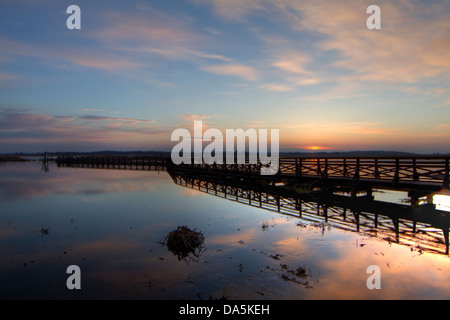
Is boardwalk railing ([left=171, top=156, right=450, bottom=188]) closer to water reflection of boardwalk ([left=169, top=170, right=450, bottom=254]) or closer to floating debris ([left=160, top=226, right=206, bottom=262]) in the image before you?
water reflection of boardwalk ([left=169, top=170, right=450, bottom=254])

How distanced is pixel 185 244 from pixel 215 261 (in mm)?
1656

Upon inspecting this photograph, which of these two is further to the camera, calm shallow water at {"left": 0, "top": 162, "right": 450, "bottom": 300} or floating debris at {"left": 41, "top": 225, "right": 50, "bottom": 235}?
floating debris at {"left": 41, "top": 225, "right": 50, "bottom": 235}

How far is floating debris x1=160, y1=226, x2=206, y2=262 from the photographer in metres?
10.1

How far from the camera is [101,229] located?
13781 mm

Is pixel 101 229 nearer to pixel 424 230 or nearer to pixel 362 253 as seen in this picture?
pixel 362 253

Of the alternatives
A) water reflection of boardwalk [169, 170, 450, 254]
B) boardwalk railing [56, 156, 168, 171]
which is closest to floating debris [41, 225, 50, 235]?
water reflection of boardwalk [169, 170, 450, 254]

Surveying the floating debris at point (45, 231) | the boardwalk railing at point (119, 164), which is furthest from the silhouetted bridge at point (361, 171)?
the boardwalk railing at point (119, 164)

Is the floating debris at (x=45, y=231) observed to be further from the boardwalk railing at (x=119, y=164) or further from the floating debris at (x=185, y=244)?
the boardwalk railing at (x=119, y=164)

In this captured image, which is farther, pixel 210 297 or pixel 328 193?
pixel 328 193

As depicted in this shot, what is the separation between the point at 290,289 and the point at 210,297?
6.97 ft

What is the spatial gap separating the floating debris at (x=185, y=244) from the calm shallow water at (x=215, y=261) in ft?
0.86

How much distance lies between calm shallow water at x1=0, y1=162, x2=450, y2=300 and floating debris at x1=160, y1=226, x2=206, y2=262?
262mm

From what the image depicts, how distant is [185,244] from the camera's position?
10312mm
